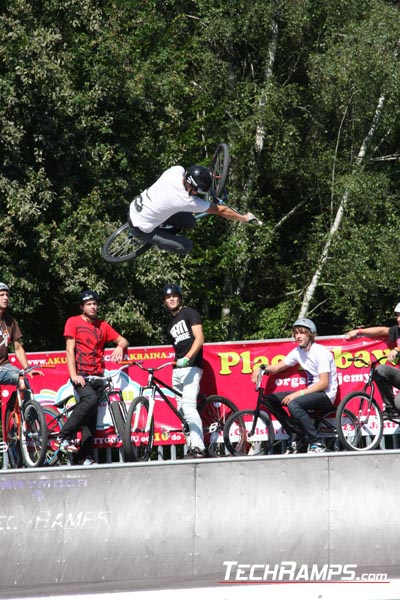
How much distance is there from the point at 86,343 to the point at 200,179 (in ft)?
8.57

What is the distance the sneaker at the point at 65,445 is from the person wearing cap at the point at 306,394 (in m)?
2.20

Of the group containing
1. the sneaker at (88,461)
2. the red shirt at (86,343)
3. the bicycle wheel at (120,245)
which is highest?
the bicycle wheel at (120,245)

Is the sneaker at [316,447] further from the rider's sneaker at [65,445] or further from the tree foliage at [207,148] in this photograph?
the tree foliage at [207,148]

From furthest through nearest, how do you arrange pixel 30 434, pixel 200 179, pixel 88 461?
pixel 88 461 → pixel 30 434 → pixel 200 179

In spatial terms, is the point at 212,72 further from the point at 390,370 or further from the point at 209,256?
the point at 390,370

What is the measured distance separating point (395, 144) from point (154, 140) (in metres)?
7.76

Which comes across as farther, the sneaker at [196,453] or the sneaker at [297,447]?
the sneaker at [297,447]

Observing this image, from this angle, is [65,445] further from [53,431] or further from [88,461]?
[53,431]

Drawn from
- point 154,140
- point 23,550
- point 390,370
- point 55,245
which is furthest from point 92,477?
point 154,140

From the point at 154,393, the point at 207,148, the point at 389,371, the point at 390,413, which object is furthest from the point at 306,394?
the point at 207,148

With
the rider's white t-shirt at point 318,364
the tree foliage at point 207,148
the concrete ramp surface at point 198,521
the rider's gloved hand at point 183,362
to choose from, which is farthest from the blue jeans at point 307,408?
the tree foliage at point 207,148

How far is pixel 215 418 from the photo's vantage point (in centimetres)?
1108

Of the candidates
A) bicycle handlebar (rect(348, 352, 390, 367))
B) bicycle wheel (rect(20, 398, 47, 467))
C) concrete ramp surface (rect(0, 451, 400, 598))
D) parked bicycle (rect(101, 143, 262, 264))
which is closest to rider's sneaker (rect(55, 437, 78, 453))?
bicycle wheel (rect(20, 398, 47, 467))

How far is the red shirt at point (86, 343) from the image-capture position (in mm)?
10516
